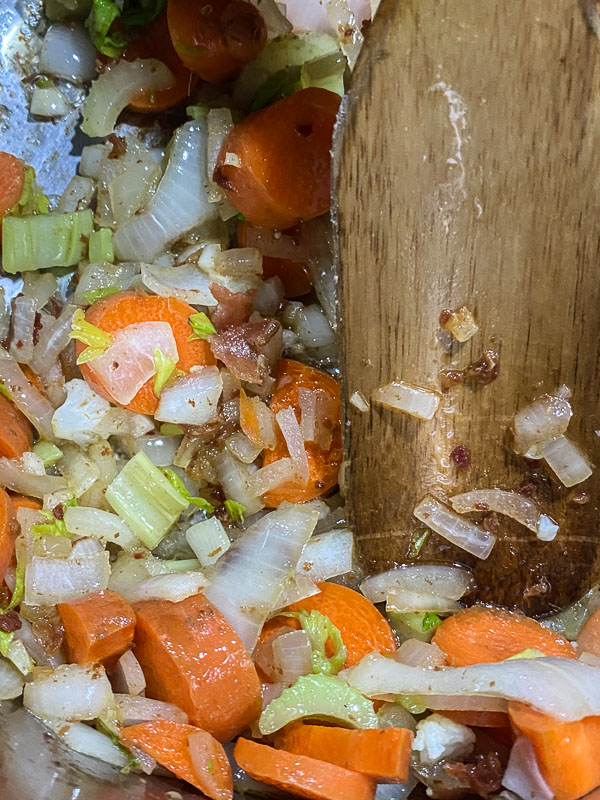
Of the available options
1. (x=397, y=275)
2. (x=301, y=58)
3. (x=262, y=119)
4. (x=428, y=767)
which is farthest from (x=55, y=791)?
(x=301, y=58)

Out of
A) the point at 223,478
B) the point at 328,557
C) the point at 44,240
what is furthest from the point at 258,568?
the point at 44,240

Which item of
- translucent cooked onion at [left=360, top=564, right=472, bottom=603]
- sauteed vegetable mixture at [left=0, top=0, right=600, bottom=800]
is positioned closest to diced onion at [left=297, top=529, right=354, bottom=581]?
sauteed vegetable mixture at [left=0, top=0, right=600, bottom=800]

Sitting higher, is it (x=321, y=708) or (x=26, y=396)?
(x=26, y=396)

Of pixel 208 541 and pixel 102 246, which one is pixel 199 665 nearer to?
pixel 208 541

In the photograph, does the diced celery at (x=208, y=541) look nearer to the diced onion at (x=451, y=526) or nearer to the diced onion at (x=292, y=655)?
the diced onion at (x=292, y=655)

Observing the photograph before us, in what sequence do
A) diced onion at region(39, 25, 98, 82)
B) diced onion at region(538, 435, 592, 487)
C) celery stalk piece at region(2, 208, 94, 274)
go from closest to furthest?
1. diced onion at region(538, 435, 592, 487)
2. celery stalk piece at region(2, 208, 94, 274)
3. diced onion at region(39, 25, 98, 82)

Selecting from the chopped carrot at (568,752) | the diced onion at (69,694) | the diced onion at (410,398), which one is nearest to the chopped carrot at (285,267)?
the diced onion at (410,398)

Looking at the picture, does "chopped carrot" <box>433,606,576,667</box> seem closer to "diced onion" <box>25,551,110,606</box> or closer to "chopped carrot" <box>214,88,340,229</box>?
"diced onion" <box>25,551,110,606</box>
